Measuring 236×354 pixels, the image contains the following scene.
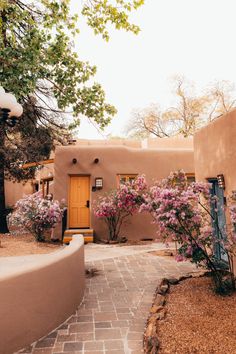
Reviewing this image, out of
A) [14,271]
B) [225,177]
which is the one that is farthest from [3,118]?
[225,177]

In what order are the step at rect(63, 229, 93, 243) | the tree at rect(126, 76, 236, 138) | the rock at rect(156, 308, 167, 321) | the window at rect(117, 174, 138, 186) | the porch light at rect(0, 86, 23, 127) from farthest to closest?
1. the tree at rect(126, 76, 236, 138)
2. the window at rect(117, 174, 138, 186)
3. the step at rect(63, 229, 93, 243)
4. the porch light at rect(0, 86, 23, 127)
5. the rock at rect(156, 308, 167, 321)

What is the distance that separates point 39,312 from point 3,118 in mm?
3233

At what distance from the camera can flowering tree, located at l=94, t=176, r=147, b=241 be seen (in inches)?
356

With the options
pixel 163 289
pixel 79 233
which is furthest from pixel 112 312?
pixel 79 233

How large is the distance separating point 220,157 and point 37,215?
608 cm

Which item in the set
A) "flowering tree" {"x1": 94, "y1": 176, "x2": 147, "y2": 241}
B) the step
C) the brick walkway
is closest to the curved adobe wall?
the brick walkway

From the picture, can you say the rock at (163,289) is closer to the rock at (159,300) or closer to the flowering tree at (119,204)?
the rock at (159,300)

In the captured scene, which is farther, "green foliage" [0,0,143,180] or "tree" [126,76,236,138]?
"tree" [126,76,236,138]

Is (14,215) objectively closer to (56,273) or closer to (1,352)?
(56,273)

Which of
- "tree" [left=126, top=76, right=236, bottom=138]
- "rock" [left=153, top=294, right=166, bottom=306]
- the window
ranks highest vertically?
"tree" [left=126, top=76, right=236, bottom=138]

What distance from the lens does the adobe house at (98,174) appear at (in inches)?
413

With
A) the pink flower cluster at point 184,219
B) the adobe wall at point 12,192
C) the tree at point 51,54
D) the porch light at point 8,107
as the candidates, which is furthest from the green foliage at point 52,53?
the adobe wall at point 12,192

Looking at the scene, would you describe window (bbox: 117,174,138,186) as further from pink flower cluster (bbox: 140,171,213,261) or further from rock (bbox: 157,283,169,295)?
rock (bbox: 157,283,169,295)

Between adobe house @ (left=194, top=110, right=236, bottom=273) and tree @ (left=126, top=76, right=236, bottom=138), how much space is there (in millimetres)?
18841
